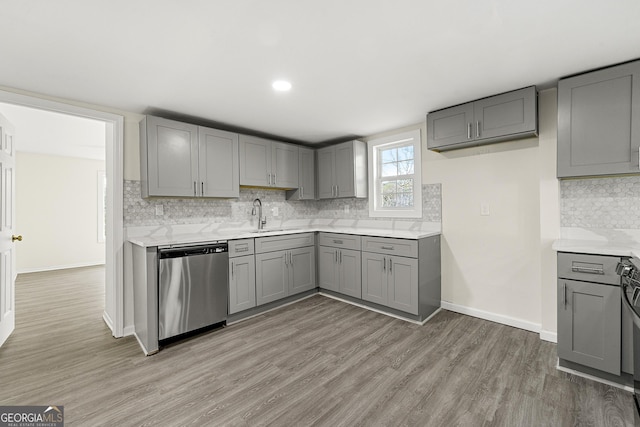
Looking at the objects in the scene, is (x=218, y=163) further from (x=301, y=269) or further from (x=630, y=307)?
(x=630, y=307)

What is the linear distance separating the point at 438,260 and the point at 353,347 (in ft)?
5.18

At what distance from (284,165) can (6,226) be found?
3.01 metres

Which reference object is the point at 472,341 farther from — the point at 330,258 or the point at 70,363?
the point at 70,363

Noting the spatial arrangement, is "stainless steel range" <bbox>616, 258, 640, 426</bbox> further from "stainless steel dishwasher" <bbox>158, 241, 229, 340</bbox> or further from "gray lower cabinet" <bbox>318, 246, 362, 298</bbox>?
"stainless steel dishwasher" <bbox>158, 241, 229, 340</bbox>

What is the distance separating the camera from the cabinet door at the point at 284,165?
160 inches

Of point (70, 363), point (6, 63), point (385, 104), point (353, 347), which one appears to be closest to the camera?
point (6, 63)

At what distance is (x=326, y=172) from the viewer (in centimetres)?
450

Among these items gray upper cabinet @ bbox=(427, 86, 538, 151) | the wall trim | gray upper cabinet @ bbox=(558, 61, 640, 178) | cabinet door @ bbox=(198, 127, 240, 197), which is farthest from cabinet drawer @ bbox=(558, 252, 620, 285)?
cabinet door @ bbox=(198, 127, 240, 197)

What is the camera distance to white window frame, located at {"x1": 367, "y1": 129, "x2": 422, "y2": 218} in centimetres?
368

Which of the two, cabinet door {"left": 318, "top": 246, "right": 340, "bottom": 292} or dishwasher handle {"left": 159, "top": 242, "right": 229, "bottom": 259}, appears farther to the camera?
cabinet door {"left": 318, "top": 246, "right": 340, "bottom": 292}

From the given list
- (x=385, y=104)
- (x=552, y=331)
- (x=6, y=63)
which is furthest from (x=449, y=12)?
(x=6, y=63)

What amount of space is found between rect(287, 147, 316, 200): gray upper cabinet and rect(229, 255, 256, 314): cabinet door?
153cm

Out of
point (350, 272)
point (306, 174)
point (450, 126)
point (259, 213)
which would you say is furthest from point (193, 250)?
point (450, 126)

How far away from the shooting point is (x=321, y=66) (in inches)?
86.3
